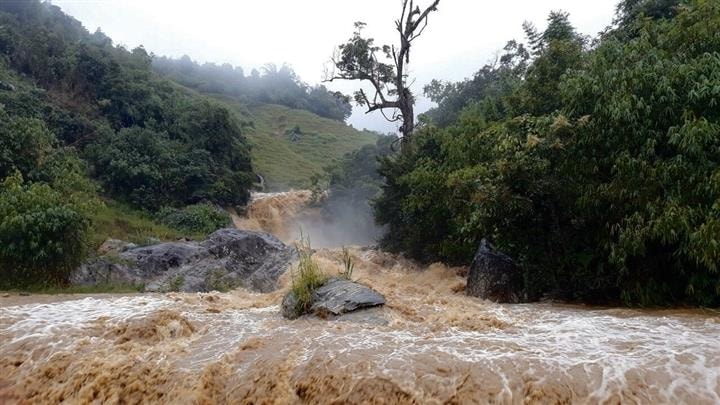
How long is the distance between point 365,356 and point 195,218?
19136 millimetres

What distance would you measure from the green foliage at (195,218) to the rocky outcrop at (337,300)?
50.6 feet

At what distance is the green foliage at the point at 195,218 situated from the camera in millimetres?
23531

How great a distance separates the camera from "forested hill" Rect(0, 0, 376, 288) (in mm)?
12070

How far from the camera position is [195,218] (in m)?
23.8

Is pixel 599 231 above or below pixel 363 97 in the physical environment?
below

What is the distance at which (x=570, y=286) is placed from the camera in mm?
10688

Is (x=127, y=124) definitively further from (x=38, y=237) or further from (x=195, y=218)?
(x=38, y=237)

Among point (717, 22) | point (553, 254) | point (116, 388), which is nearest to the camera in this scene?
point (116, 388)

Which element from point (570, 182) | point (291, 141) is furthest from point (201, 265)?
point (291, 141)

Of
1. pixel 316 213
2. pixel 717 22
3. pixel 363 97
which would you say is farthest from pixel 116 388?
pixel 316 213

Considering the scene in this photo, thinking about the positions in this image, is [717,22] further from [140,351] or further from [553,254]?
[140,351]

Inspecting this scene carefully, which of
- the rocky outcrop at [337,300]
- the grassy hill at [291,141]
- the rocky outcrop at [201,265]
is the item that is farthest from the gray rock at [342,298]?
the grassy hill at [291,141]

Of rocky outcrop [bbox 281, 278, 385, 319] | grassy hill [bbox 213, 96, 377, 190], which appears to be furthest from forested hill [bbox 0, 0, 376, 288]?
rocky outcrop [bbox 281, 278, 385, 319]

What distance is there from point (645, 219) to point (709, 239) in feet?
4.24
